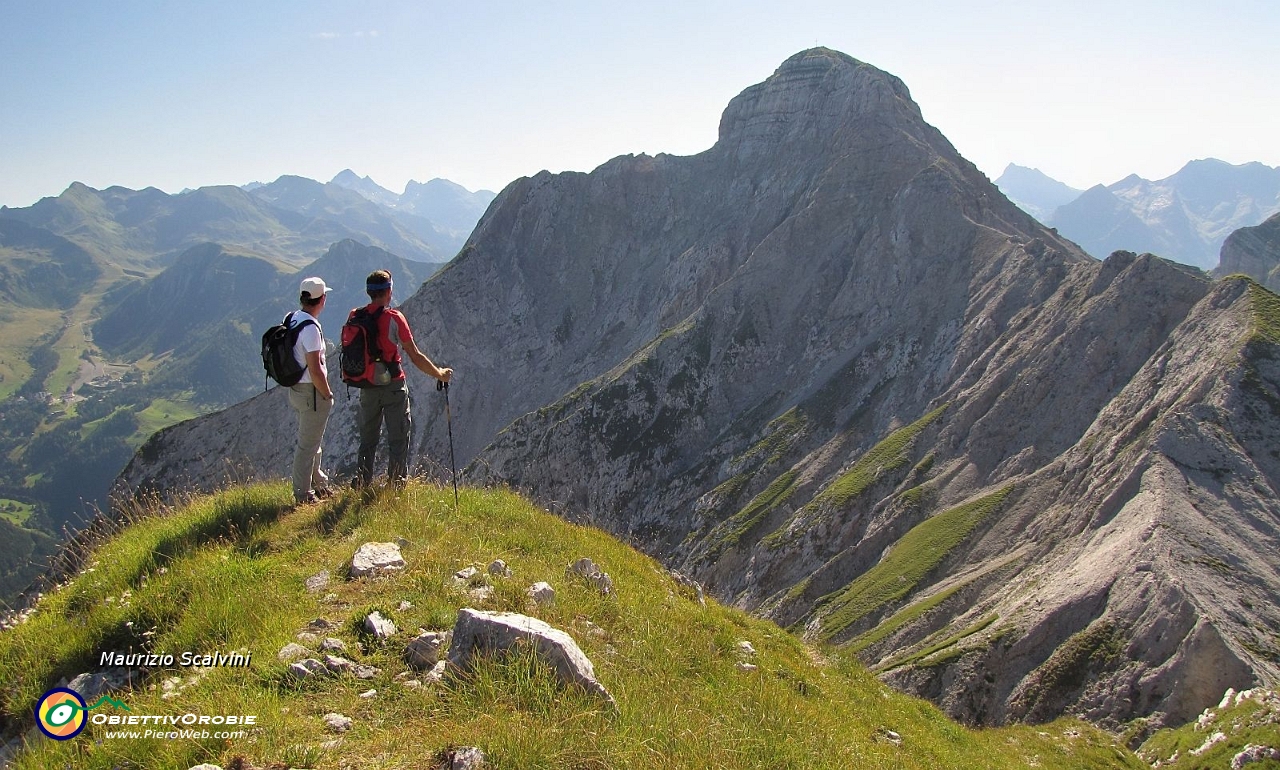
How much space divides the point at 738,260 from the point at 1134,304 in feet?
210

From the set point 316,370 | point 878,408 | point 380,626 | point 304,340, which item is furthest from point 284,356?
point 878,408

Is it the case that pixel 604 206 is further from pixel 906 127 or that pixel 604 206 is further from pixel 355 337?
pixel 355 337

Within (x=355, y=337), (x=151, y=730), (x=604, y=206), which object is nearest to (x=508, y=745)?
(x=151, y=730)

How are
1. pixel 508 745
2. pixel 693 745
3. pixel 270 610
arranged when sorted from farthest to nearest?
pixel 270 610, pixel 693 745, pixel 508 745

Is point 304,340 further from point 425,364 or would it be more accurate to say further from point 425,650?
point 425,650

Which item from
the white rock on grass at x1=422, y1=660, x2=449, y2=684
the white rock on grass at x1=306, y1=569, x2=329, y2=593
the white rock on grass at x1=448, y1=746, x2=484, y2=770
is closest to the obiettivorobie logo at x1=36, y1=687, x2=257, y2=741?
the white rock on grass at x1=422, y1=660, x2=449, y2=684

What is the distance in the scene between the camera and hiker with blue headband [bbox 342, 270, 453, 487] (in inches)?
503

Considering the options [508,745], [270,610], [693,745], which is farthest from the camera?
[270,610]

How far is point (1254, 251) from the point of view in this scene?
141 meters

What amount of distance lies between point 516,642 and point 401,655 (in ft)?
4.74

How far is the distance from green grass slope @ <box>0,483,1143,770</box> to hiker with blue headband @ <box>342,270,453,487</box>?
0.98 m

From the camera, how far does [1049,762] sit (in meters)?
28.8

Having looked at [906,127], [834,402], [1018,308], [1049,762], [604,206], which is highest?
[906,127]

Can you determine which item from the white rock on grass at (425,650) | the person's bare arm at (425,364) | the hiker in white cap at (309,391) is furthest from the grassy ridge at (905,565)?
the white rock on grass at (425,650)
